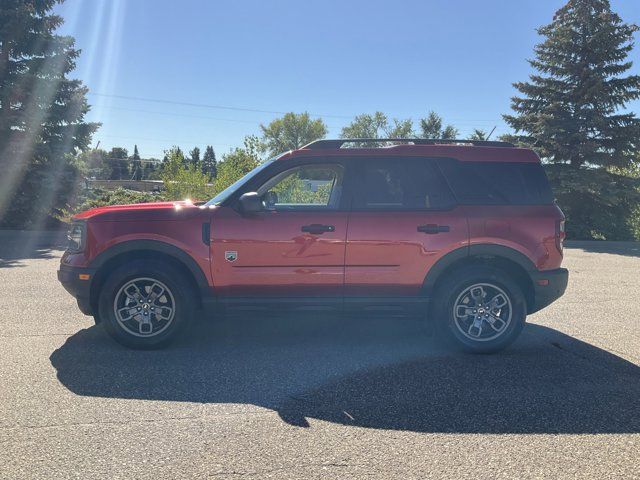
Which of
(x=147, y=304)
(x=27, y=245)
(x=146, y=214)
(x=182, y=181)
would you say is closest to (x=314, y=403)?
(x=147, y=304)

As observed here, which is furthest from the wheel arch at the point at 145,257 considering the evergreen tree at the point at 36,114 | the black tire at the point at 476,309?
the evergreen tree at the point at 36,114

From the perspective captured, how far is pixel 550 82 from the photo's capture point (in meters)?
17.6

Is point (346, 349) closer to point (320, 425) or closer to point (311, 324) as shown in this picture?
point (311, 324)

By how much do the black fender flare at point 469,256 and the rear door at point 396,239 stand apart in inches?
2.0

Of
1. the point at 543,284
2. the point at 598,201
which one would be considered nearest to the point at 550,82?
the point at 598,201

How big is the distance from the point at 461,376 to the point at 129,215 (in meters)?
3.34

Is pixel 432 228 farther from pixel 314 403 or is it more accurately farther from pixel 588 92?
pixel 588 92

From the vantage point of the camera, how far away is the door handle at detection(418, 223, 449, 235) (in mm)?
4488

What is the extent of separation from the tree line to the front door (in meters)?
9.58

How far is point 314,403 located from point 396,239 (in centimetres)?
174

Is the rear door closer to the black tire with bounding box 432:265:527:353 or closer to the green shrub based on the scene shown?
the black tire with bounding box 432:265:527:353

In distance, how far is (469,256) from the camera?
458cm

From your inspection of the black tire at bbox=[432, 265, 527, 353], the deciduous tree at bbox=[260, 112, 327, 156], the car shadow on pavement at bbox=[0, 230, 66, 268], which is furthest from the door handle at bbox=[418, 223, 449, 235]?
the deciduous tree at bbox=[260, 112, 327, 156]

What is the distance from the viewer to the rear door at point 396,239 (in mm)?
4465
